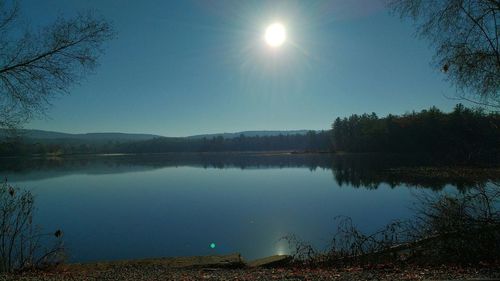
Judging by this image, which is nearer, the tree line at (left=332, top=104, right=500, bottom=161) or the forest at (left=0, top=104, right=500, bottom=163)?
the forest at (left=0, top=104, right=500, bottom=163)

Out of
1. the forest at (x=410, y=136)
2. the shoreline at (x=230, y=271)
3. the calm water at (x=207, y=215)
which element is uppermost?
the forest at (x=410, y=136)

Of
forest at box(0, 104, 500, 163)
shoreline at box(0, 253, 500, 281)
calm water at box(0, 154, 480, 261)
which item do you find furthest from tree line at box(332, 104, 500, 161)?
shoreline at box(0, 253, 500, 281)

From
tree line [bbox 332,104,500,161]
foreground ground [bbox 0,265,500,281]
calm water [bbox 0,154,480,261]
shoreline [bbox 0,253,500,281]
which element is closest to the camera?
foreground ground [bbox 0,265,500,281]

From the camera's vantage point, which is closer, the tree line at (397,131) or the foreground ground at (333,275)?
the foreground ground at (333,275)

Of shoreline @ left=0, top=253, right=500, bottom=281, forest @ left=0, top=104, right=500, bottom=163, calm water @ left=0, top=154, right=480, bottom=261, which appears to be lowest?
calm water @ left=0, top=154, right=480, bottom=261

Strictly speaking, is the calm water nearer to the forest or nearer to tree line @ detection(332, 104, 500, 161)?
the forest

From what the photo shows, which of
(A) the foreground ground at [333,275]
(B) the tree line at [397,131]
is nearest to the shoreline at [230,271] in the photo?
(A) the foreground ground at [333,275]

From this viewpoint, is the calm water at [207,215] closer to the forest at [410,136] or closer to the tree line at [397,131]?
the forest at [410,136]

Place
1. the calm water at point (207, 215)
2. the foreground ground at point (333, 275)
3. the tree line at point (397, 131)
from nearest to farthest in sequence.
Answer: the foreground ground at point (333, 275)
the calm water at point (207, 215)
the tree line at point (397, 131)

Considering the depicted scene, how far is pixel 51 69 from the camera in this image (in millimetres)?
5723

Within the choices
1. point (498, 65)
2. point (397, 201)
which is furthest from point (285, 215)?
point (498, 65)

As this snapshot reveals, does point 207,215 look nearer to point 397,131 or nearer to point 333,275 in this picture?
point 333,275

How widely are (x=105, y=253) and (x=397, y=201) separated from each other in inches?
887

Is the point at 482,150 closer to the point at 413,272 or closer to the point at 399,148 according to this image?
the point at 413,272
